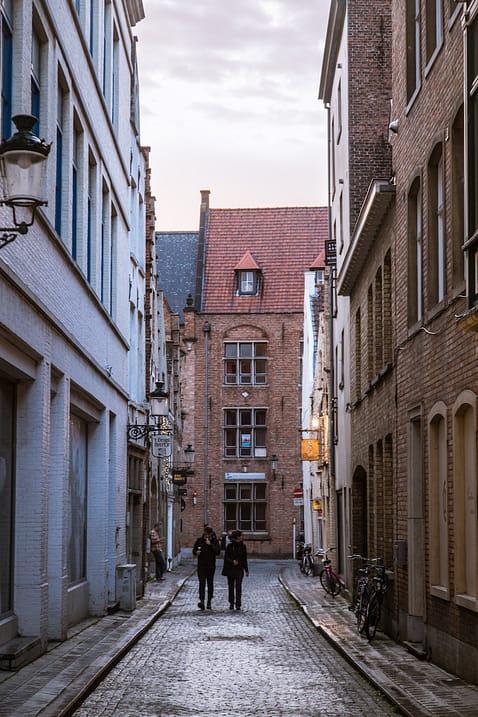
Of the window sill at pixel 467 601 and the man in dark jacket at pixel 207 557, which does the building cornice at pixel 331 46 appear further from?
the window sill at pixel 467 601

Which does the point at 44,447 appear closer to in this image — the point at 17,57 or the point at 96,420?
the point at 17,57

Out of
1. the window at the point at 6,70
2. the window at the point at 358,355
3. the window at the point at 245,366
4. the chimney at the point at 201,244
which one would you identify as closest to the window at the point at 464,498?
the window at the point at 6,70

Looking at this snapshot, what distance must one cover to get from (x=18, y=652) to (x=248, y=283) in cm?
5098

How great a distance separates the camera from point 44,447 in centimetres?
1484

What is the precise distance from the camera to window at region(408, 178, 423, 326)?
16.8 metres

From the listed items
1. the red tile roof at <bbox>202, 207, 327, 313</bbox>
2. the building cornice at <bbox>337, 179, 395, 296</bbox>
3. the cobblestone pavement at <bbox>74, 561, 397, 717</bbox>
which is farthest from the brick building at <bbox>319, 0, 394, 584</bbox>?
the red tile roof at <bbox>202, 207, 327, 313</bbox>

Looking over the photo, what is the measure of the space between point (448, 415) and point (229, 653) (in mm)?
4671

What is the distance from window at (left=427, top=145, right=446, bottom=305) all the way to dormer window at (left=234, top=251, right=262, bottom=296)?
47.7m

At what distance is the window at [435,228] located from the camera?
15094mm

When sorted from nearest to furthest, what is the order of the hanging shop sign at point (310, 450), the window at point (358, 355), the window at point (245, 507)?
1. the window at point (358, 355)
2. the hanging shop sign at point (310, 450)
3. the window at point (245, 507)

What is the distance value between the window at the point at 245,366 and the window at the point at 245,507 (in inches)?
201

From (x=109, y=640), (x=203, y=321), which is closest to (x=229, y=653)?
(x=109, y=640)

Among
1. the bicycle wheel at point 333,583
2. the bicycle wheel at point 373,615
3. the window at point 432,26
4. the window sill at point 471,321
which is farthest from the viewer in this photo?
the bicycle wheel at point 333,583

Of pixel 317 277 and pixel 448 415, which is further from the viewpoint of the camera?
pixel 317 277
